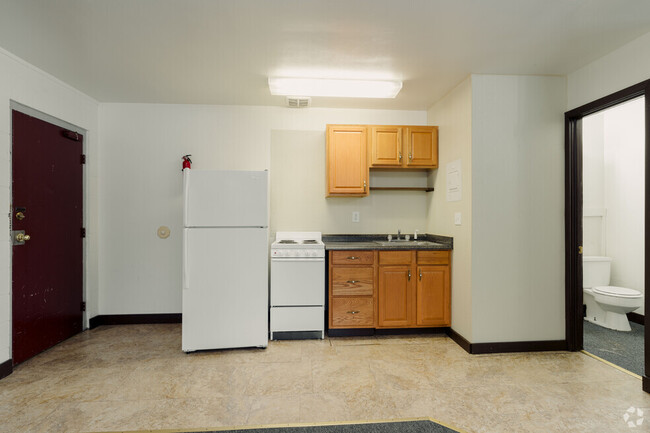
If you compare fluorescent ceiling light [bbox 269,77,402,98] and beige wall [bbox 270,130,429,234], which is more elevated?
fluorescent ceiling light [bbox 269,77,402,98]

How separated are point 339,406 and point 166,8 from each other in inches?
108

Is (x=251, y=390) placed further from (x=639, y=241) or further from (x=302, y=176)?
(x=639, y=241)

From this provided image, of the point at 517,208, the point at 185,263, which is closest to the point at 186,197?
the point at 185,263

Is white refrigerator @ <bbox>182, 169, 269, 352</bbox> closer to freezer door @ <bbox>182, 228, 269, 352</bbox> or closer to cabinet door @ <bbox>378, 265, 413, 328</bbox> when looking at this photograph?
freezer door @ <bbox>182, 228, 269, 352</bbox>

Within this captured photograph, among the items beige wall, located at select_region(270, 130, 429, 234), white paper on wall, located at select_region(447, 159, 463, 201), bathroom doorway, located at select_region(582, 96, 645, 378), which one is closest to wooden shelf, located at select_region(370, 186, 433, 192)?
beige wall, located at select_region(270, 130, 429, 234)

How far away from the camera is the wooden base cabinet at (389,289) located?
330 cm

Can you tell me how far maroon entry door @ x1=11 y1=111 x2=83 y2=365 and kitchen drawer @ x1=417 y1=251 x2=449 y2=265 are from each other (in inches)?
139

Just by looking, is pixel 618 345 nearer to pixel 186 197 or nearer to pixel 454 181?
pixel 454 181

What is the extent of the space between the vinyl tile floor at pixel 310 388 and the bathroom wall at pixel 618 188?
1.75 m

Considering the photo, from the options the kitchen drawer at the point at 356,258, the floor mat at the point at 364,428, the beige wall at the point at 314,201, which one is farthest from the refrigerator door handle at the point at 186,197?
the floor mat at the point at 364,428

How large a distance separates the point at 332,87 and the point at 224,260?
1.92 metres

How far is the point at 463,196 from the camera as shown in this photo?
309 centimetres

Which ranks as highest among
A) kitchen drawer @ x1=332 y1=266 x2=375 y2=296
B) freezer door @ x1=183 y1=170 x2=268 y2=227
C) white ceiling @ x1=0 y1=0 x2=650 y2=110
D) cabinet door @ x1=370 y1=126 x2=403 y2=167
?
white ceiling @ x1=0 y1=0 x2=650 y2=110

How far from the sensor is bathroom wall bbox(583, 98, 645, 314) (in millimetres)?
3758
